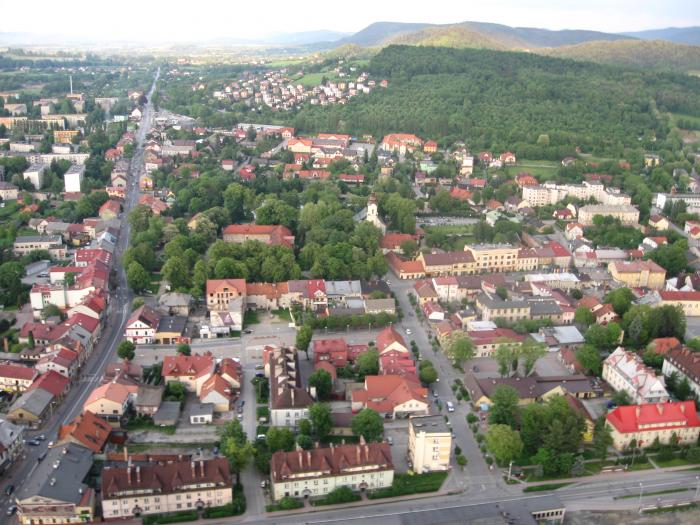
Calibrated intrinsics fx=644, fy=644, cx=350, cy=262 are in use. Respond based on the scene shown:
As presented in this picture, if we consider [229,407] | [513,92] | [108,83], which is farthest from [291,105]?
[229,407]

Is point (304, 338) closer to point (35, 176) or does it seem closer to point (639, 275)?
point (639, 275)

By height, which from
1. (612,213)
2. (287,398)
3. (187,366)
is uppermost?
(612,213)

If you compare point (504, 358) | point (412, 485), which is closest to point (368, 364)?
point (504, 358)

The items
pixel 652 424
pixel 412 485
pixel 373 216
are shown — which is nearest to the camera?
pixel 412 485

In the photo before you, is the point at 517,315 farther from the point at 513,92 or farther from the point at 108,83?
the point at 108,83

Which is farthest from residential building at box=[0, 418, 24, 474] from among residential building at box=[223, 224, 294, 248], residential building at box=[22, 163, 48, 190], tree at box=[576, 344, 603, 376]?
residential building at box=[22, 163, 48, 190]
